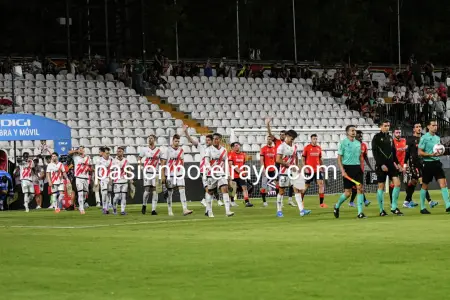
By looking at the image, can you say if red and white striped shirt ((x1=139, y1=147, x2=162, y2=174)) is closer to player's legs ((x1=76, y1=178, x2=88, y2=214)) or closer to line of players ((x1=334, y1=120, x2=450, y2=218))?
player's legs ((x1=76, y1=178, x2=88, y2=214))

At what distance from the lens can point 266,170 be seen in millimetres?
33875

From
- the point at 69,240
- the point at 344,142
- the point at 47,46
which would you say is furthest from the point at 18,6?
the point at 69,240

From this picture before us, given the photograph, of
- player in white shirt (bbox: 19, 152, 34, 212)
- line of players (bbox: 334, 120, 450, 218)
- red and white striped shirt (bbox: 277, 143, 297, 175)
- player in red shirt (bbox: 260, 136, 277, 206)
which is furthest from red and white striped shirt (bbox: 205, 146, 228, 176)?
player in white shirt (bbox: 19, 152, 34, 212)

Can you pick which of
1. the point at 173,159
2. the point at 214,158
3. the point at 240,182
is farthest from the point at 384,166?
A: the point at 240,182

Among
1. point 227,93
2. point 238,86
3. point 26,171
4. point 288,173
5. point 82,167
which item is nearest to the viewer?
point 288,173

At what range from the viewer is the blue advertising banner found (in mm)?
32656

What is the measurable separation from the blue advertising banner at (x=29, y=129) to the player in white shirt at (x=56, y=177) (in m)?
0.70

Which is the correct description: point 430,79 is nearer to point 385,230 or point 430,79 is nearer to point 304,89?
point 304,89

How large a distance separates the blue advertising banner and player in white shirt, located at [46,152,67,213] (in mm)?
699

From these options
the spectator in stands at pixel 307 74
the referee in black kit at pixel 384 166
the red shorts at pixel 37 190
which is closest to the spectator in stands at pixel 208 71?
the spectator in stands at pixel 307 74

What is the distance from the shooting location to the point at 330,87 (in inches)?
2058

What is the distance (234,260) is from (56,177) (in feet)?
67.2

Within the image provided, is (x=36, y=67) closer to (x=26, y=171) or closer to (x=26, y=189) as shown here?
(x=26, y=171)

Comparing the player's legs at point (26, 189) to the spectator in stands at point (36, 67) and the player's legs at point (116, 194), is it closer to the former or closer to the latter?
the player's legs at point (116, 194)
